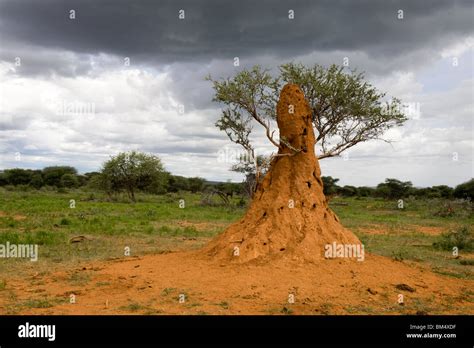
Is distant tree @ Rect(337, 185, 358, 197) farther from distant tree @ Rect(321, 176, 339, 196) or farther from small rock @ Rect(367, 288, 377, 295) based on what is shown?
small rock @ Rect(367, 288, 377, 295)

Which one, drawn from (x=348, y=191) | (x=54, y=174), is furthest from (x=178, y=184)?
(x=348, y=191)

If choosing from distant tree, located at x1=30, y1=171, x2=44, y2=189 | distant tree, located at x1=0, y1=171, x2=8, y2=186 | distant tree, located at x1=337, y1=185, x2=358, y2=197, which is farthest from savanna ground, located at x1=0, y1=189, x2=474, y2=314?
distant tree, located at x1=0, y1=171, x2=8, y2=186

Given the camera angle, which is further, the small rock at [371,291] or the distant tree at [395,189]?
the distant tree at [395,189]

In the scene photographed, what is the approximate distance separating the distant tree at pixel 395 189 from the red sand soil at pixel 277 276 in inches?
1332

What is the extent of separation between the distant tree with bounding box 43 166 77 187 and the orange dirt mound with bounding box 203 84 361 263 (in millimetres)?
44450

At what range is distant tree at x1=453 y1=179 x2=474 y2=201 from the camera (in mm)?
37244

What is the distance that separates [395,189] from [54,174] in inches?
1430

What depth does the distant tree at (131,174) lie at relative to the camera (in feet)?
116

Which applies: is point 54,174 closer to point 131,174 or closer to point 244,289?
point 131,174

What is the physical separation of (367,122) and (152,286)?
601 centimetres

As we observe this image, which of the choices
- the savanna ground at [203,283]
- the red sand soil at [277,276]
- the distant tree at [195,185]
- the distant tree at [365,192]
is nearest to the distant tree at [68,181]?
the distant tree at [195,185]

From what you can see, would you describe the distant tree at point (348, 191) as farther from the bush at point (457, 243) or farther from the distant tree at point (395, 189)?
the bush at point (457, 243)
